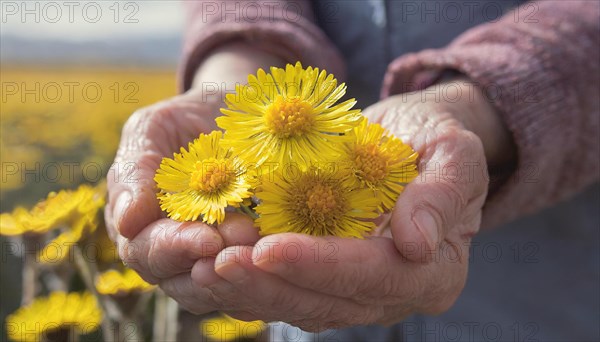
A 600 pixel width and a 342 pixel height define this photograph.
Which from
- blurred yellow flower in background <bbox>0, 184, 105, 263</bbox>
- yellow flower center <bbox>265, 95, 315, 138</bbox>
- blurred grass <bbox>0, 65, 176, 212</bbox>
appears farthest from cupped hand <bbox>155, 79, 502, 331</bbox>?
blurred grass <bbox>0, 65, 176, 212</bbox>

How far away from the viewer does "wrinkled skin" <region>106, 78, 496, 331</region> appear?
52 cm

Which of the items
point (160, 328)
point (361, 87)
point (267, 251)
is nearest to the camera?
point (267, 251)

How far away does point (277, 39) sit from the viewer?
0.88 meters

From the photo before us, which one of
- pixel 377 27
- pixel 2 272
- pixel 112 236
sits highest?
pixel 377 27

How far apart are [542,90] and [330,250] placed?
0.38 m

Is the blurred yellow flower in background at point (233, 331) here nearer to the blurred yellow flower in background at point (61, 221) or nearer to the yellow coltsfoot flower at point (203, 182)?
the blurred yellow flower in background at point (61, 221)

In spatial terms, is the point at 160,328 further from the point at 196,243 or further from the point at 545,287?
the point at 545,287

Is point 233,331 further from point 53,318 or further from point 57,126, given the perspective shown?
point 57,126

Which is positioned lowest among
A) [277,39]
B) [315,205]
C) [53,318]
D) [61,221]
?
[53,318]

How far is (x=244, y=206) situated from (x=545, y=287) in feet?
1.87

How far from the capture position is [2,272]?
40.9 inches

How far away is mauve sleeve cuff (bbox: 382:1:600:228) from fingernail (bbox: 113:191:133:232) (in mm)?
427

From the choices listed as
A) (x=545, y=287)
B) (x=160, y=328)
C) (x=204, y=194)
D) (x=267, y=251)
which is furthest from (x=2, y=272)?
(x=545, y=287)

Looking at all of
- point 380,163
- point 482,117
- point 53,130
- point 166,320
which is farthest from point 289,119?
point 53,130
